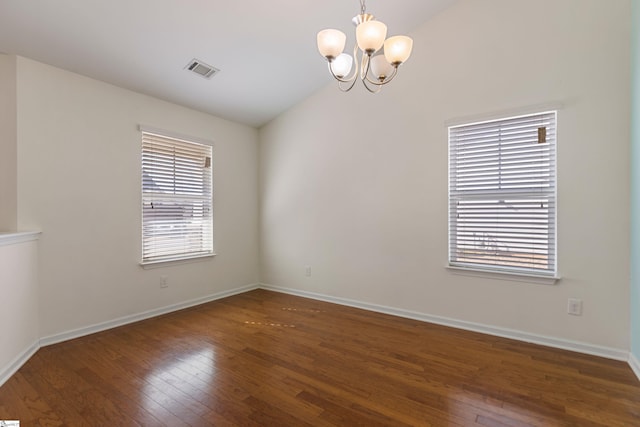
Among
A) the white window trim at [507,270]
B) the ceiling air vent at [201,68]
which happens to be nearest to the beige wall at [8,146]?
the ceiling air vent at [201,68]

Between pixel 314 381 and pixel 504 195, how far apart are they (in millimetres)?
2344

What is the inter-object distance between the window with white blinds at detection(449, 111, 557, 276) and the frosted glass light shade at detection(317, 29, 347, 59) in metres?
1.75

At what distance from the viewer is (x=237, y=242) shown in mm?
4617

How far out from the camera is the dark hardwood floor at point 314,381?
5.97 feet

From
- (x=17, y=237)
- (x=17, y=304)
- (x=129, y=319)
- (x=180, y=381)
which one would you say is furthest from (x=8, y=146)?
(x=180, y=381)

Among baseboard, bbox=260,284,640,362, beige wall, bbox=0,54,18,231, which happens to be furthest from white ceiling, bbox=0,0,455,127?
baseboard, bbox=260,284,640,362

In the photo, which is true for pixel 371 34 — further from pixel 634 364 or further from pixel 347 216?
pixel 634 364

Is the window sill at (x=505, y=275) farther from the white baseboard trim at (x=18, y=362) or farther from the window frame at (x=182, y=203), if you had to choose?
the white baseboard trim at (x=18, y=362)

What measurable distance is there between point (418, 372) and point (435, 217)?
158 centimetres

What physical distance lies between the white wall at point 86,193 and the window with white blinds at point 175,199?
0.45ft

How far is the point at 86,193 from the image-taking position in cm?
304

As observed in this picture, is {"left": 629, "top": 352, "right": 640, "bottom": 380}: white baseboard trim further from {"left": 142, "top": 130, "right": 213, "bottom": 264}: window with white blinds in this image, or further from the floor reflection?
{"left": 142, "top": 130, "right": 213, "bottom": 264}: window with white blinds

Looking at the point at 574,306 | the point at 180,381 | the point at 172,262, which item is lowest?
the point at 180,381

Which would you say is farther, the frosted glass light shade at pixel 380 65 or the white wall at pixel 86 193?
the white wall at pixel 86 193
